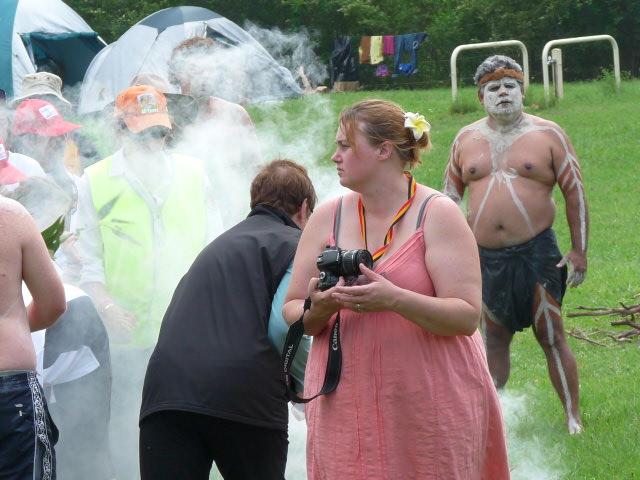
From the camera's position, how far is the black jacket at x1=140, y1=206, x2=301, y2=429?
320 cm

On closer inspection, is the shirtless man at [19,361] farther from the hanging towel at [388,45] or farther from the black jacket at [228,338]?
the hanging towel at [388,45]

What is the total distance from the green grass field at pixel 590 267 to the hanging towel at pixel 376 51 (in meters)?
4.87

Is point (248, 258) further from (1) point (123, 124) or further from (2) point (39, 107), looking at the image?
(2) point (39, 107)

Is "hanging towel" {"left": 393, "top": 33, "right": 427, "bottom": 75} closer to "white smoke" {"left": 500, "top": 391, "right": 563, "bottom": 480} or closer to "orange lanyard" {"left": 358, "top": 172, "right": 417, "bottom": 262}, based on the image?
"white smoke" {"left": 500, "top": 391, "right": 563, "bottom": 480}

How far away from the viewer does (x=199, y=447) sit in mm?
3291

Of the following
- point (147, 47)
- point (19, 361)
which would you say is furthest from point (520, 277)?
point (147, 47)

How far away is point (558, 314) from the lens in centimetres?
540

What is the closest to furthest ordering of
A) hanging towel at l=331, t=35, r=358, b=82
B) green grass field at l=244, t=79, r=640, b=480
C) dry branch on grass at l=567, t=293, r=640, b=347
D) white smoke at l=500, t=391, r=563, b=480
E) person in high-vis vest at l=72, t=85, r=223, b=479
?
1. person in high-vis vest at l=72, t=85, r=223, b=479
2. white smoke at l=500, t=391, r=563, b=480
3. green grass field at l=244, t=79, r=640, b=480
4. dry branch on grass at l=567, t=293, r=640, b=347
5. hanging towel at l=331, t=35, r=358, b=82

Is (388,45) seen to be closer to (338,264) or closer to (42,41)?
(42,41)

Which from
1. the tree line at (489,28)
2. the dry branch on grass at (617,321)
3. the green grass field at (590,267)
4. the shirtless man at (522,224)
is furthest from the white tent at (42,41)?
the shirtless man at (522,224)

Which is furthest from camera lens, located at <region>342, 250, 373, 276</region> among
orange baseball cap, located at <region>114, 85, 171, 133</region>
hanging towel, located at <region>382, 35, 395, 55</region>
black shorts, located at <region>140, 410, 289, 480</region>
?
hanging towel, located at <region>382, 35, 395, 55</region>

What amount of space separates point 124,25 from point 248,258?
1615cm

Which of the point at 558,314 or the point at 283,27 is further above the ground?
the point at 283,27

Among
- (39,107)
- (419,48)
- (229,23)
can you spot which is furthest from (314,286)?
(419,48)
